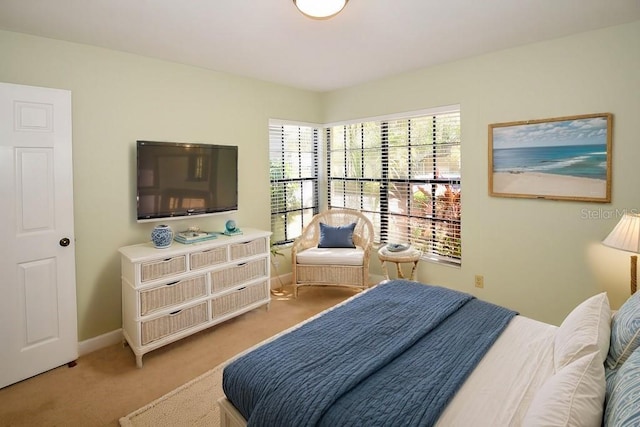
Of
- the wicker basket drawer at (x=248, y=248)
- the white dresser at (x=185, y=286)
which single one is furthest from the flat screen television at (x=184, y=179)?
the wicker basket drawer at (x=248, y=248)

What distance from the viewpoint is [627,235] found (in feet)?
7.36

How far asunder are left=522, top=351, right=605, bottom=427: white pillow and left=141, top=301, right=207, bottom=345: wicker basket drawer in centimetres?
254

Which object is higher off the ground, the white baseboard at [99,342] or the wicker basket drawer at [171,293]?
the wicker basket drawer at [171,293]

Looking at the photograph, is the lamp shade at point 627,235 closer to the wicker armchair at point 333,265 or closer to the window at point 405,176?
the window at point 405,176

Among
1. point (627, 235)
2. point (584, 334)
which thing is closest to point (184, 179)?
point (584, 334)

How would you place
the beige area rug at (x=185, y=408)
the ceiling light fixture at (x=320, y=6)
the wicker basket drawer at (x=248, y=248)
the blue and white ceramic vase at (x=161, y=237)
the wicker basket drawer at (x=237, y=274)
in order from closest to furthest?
the ceiling light fixture at (x=320, y=6), the beige area rug at (x=185, y=408), the blue and white ceramic vase at (x=161, y=237), the wicker basket drawer at (x=237, y=274), the wicker basket drawer at (x=248, y=248)

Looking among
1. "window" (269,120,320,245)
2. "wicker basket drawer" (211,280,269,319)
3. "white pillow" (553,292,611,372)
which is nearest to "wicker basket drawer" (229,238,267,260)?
"wicker basket drawer" (211,280,269,319)

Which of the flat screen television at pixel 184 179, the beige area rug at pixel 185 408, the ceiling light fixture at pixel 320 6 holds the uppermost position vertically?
the ceiling light fixture at pixel 320 6

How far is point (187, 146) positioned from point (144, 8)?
1.23 meters

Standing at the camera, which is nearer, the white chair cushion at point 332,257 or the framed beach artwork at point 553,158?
the framed beach artwork at point 553,158

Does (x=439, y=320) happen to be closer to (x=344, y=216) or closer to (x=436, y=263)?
(x=436, y=263)

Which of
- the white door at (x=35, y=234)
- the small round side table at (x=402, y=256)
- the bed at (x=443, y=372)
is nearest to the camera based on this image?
the bed at (x=443, y=372)

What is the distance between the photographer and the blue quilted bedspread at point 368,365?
127 cm

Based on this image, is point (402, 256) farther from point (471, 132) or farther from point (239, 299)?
point (239, 299)
